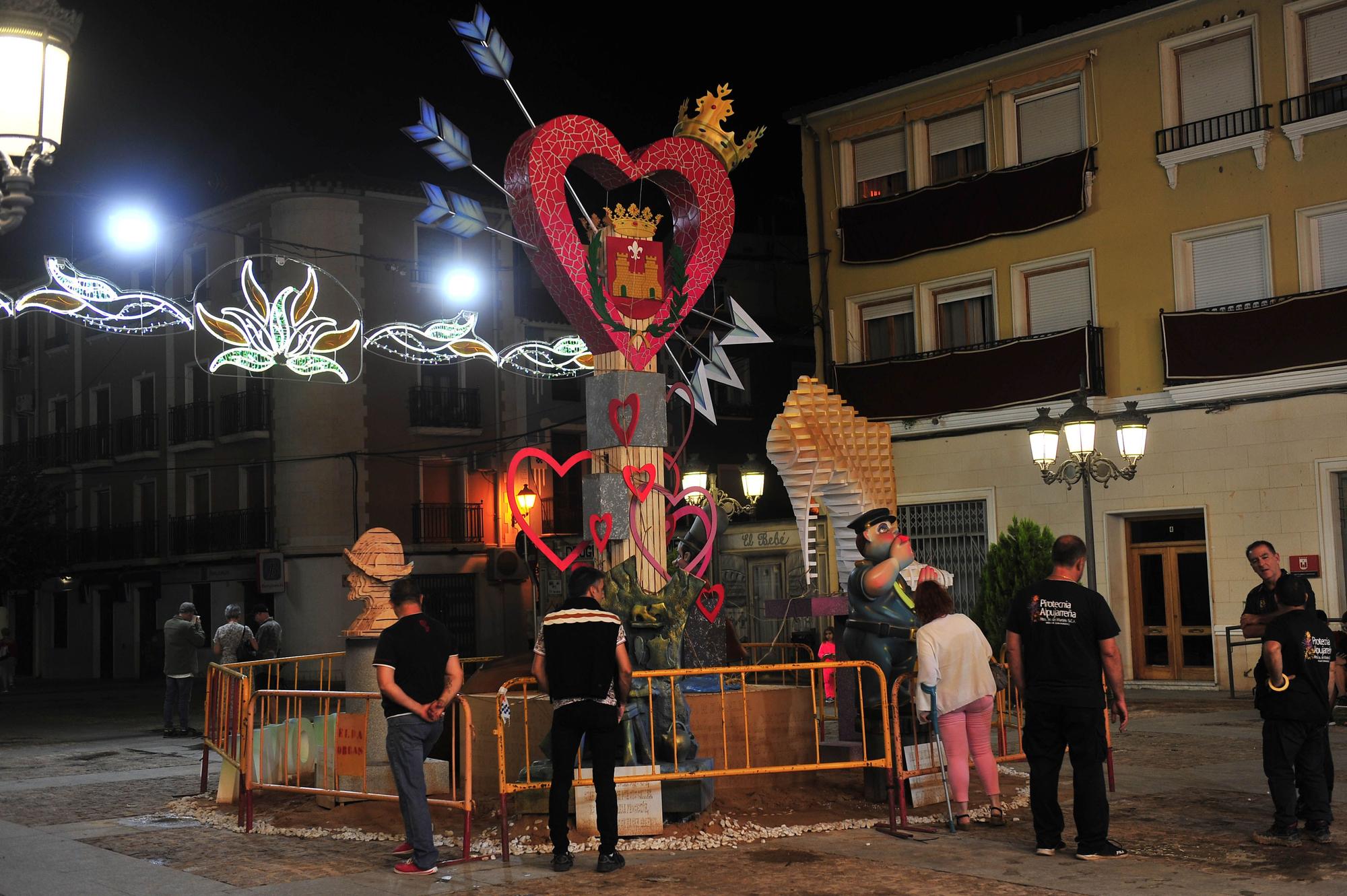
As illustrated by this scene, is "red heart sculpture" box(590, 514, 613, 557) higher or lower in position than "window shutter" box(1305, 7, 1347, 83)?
lower

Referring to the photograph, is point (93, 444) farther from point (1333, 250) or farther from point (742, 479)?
point (1333, 250)

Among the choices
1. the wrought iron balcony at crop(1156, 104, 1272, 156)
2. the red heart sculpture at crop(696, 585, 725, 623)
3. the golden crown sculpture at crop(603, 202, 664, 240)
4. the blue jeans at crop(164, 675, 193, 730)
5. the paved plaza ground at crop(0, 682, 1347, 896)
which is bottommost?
the paved plaza ground at crop(0, 682, 1347, 896)

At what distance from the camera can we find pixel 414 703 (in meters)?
8.81

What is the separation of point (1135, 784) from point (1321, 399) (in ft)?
34.7

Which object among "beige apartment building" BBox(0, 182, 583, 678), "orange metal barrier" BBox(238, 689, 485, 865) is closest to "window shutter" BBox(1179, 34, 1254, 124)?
"orange metal barrier" BBox(238, 689, 485, 865)

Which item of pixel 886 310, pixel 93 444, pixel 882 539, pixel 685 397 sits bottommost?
pixel 882 539

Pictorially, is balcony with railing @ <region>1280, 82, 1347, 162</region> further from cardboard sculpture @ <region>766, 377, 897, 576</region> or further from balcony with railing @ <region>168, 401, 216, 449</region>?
balcony with railing @ <region>168, 401, 216, 449</region>

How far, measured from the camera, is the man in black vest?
28.3 ft

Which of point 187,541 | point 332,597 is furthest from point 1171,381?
point 187,541

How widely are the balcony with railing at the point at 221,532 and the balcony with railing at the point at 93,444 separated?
4046mm

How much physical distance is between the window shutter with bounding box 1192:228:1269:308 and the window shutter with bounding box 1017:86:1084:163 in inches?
110

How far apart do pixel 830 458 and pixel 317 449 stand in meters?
24.8

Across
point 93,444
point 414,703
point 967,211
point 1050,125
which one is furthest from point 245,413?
point 414,703

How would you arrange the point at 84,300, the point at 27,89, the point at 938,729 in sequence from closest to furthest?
the point at 27,89
the point at 938,729
the point at 84,300
